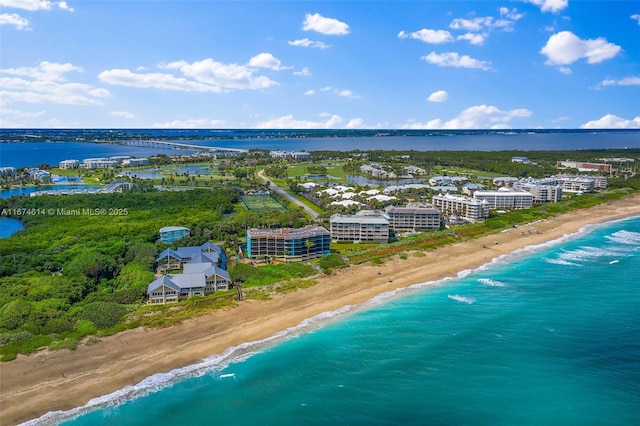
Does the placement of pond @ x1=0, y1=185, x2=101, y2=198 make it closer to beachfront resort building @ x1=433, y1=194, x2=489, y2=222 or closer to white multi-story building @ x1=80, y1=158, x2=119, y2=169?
white multi-story building @ x1=80, y1=158, x2=119, y2=169

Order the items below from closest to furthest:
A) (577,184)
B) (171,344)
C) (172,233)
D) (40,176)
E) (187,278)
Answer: (171,344) < (187,278) < (172,233) < (577,184) < (40,176)

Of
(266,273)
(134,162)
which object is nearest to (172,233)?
(266,273)

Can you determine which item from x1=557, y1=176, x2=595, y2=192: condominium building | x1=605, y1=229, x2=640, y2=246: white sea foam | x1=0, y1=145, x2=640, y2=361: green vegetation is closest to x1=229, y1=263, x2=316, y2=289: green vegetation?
x1=0, y1=145, x2=640, y2=361: green vegetation

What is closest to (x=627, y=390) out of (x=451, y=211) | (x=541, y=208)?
→ (x=451, y=211)

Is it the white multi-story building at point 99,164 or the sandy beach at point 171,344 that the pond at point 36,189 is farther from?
the sandy beach at point 171,344

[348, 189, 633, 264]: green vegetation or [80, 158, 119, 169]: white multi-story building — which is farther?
[80, 158, 119, 169]: white multi-story building

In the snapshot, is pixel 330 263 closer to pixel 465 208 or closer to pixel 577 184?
pixel 465 208

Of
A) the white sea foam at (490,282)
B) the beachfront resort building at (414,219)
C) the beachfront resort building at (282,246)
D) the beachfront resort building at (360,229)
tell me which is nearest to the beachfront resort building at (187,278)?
the beachfront resort building at (282,246)
